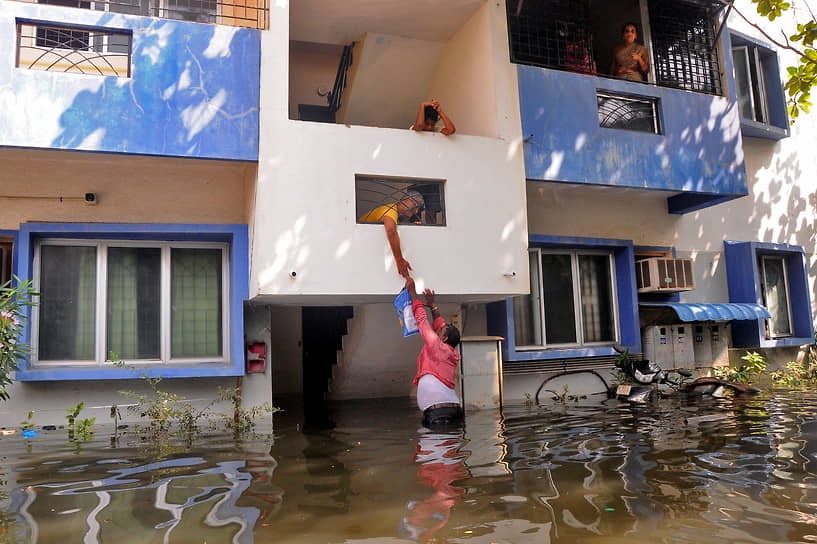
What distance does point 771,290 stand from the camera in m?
12.5

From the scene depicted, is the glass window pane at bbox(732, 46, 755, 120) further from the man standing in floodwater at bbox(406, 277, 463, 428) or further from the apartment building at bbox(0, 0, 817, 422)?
the man standing in floodwater at bbox(406, 277, 463, 428)

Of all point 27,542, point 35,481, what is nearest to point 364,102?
point 35,481

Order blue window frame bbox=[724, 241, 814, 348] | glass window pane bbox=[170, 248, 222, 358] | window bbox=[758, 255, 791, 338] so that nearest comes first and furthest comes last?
glass window pane bbox=[170, 248, 222, 358] < blue window frame bbox=[724, 241, 814, 348] < window bbox=[758, 255, 791, 338]

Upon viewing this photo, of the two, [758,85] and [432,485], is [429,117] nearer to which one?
[432,485]

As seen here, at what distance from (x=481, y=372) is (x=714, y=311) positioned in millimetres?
4425

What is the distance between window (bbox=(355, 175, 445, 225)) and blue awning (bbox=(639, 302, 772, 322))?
4543 mm

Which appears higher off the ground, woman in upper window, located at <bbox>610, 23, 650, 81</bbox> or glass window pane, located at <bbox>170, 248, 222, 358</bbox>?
woman in upper window, located at <bbox>610, 23, 650, 81</bbox>

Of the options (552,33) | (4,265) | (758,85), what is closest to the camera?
(4,265)

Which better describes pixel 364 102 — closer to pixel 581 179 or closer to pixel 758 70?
pixel 581 179

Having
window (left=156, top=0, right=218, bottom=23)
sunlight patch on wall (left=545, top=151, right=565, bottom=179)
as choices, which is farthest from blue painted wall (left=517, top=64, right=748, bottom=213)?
window (left=156, top=0, right=218, bottom=23)

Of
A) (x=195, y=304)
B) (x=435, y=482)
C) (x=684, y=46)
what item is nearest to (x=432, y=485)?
(x=435, y=482)

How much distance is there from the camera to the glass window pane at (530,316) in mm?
9984

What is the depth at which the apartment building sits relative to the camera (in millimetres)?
7191

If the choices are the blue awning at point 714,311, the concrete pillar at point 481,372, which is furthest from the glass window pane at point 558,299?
the concrete pillar at point 481,372
